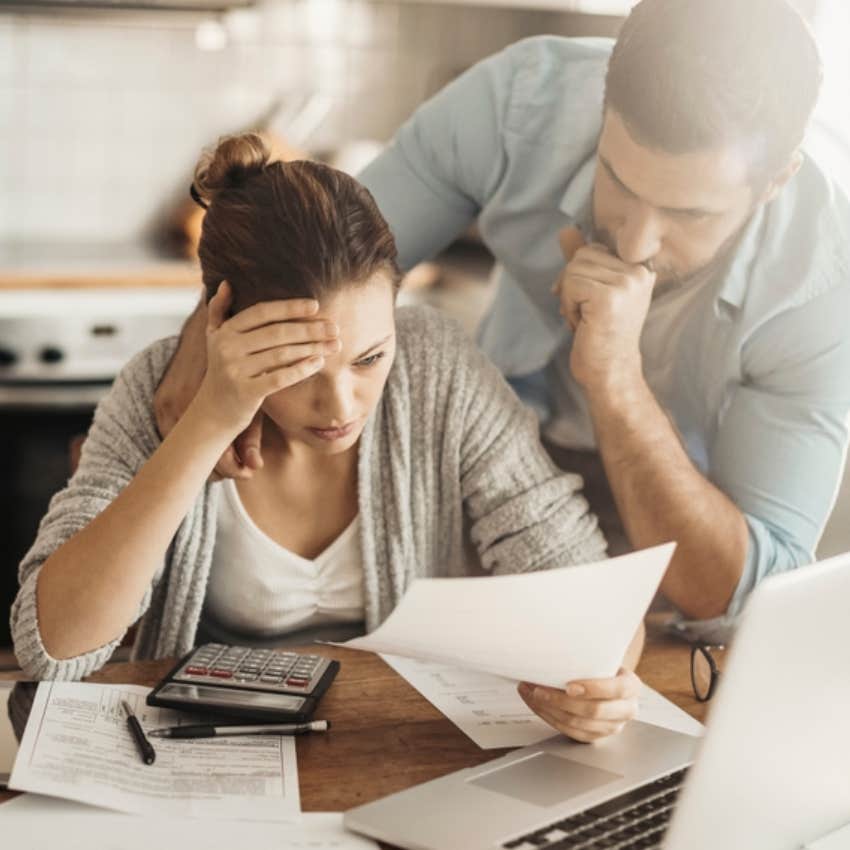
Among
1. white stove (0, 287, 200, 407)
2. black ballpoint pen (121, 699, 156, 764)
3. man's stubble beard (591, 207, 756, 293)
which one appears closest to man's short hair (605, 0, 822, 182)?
man's stubble beard (591, 207, 756, 293)

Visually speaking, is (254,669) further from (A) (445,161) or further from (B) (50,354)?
(B) (50,354)

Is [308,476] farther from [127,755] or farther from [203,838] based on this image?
[203,838]

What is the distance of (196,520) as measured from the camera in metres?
1.43

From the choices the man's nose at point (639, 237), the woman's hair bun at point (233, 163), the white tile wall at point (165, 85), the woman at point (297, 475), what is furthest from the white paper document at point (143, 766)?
the white tile wall at point (165, 85)

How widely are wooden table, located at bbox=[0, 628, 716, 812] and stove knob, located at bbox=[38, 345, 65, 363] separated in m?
1.64

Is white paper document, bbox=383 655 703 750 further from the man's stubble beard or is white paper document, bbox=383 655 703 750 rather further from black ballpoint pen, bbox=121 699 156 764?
the man's stubble beard

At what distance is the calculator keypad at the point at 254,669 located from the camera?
1.21 m

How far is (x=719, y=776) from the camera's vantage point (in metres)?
0.86

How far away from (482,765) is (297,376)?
400 mm

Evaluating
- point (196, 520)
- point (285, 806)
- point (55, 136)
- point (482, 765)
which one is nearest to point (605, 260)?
point (196, 520)

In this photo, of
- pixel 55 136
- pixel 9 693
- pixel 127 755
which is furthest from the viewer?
pixel 55 136

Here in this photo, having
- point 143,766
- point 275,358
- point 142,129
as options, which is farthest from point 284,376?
point 142,129

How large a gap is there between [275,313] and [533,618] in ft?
1.32

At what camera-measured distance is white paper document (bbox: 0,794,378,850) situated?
95 centimetres
